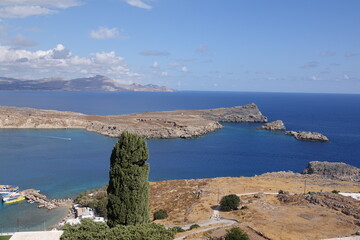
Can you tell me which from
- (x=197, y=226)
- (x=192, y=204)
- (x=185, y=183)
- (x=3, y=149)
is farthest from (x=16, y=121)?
(x=197, y=226)

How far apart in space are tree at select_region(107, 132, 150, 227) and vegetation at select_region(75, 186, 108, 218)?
18.4 meters

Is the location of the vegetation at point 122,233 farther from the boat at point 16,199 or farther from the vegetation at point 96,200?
the boat at point 16,199

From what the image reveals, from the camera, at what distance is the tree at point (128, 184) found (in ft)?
76.0

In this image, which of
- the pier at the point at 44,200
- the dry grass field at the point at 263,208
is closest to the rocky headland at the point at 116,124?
the pier at the point at 44,200

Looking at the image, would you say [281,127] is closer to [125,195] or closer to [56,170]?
[56,170]

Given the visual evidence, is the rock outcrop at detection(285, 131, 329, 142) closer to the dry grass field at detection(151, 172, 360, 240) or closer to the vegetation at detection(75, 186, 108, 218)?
the dry grass field at detection(151, 172, 360, 240)

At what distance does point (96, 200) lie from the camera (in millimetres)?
44625

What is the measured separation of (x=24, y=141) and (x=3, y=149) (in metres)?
12.0

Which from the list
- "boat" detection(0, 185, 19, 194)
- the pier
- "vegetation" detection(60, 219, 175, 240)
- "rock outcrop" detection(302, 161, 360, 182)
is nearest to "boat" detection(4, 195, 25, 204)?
the pier

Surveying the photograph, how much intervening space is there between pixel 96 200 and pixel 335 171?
50.2 metres

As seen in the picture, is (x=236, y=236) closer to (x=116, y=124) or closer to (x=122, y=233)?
(x=122, y=233)

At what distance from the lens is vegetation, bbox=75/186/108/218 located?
134 ft

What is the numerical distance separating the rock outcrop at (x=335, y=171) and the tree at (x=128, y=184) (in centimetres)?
5201

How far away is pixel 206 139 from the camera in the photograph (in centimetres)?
10900
